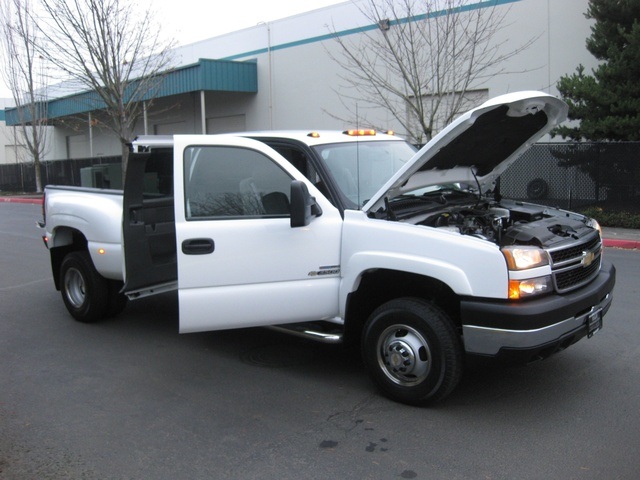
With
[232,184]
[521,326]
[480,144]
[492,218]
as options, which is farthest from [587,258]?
[232,184]

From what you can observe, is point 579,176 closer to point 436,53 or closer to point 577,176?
point 577,176

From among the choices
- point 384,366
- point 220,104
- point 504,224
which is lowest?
point 384,366

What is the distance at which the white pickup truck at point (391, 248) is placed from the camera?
3822 mm

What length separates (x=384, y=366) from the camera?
4.29 metres

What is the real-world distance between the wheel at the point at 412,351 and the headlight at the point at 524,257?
0.60 metres

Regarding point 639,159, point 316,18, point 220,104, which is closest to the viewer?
point 639,159

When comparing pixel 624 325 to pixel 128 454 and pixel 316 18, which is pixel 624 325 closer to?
pixel 128 454

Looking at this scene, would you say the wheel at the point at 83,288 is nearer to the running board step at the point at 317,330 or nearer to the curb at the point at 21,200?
the running board step at the point at 317,330

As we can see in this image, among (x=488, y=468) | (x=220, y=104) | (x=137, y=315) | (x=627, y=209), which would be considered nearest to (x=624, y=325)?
(x=488, y=468)

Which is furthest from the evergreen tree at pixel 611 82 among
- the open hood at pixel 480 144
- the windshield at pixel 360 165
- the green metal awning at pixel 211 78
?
the green metal awning at pixel 211 78

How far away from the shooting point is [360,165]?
5.08m

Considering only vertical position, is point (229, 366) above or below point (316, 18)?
below

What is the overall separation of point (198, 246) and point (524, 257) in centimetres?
226

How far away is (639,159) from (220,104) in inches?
753
